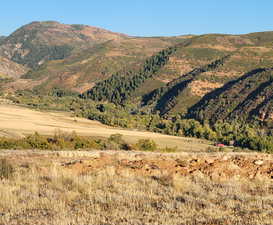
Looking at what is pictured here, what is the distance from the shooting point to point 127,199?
950 centimetres

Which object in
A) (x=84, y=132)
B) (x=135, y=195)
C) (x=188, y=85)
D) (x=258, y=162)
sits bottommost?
(x=84, y=132)

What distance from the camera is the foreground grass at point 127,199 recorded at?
7.81m

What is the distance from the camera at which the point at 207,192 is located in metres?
10.6

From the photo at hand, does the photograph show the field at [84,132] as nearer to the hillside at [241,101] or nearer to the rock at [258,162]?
the hillside at [241,101]

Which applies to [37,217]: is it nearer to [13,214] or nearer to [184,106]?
[13,214]

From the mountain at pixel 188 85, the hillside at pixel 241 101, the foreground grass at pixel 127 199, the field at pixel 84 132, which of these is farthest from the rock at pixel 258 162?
the mountain at pixel 188 85

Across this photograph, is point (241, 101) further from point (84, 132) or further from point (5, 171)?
point (5, 171)

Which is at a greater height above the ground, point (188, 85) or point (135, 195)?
point (188, 85)

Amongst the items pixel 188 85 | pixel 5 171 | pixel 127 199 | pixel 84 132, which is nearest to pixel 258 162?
pixel 127 199

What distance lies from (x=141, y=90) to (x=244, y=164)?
6848 inches

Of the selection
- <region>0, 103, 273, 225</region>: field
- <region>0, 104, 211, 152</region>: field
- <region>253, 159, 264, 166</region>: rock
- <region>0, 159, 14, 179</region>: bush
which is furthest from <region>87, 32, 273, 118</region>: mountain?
<region>0, 159, 14, 179</region>: bush

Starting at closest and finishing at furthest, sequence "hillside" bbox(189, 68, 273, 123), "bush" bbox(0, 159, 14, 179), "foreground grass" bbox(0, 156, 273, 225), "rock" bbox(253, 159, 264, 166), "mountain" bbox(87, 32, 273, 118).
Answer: "foreground grass" bbox(0, 156, 273, 225)
"bush" bbox(0, 159, 14, 179)
"rock" bbox(253, 159, 264, 166)
"hillside" bbox(189, 68, 273, 123)
"mountain" bbox(87, 32, 273, 118)

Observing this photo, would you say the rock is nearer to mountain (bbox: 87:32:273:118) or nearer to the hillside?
the hillside

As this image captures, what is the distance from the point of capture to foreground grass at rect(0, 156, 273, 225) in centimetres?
781
